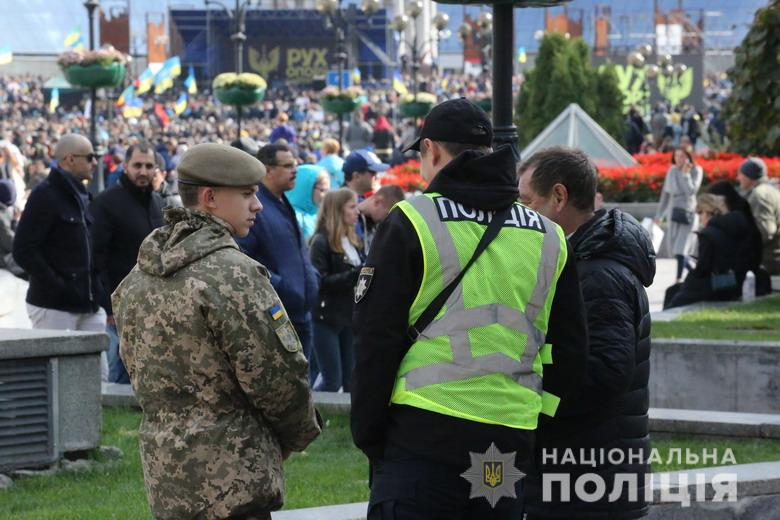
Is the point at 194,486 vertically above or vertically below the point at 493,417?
below

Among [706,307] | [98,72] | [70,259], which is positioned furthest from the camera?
[98,72]

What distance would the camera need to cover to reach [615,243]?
4164 mm

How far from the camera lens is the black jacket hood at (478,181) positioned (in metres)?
3.57

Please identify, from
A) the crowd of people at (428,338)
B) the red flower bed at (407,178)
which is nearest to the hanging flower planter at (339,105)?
the red flower bed at (407,178)

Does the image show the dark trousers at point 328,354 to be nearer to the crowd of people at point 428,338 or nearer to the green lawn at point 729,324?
the green lawn at point 729,324

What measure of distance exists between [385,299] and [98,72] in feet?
61.5

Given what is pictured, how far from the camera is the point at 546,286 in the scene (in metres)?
3.64

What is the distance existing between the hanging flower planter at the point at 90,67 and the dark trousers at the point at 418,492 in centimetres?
1866

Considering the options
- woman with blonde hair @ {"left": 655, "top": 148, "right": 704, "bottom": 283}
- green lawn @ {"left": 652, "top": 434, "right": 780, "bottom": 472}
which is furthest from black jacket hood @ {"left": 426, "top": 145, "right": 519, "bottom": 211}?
woman with blonde hair @ {"left": 655, "top": 148, "right": 704, "bottom": 283}

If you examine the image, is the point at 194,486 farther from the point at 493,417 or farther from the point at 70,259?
the point at 70,259

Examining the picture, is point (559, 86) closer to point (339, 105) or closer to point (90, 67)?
point (339, 105)

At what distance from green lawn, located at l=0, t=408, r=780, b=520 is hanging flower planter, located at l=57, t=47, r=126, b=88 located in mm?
14249

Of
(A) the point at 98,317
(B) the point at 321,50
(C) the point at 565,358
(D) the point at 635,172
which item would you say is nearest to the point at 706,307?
(A) the point at 98,317

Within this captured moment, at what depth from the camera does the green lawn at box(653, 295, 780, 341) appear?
10047mm
